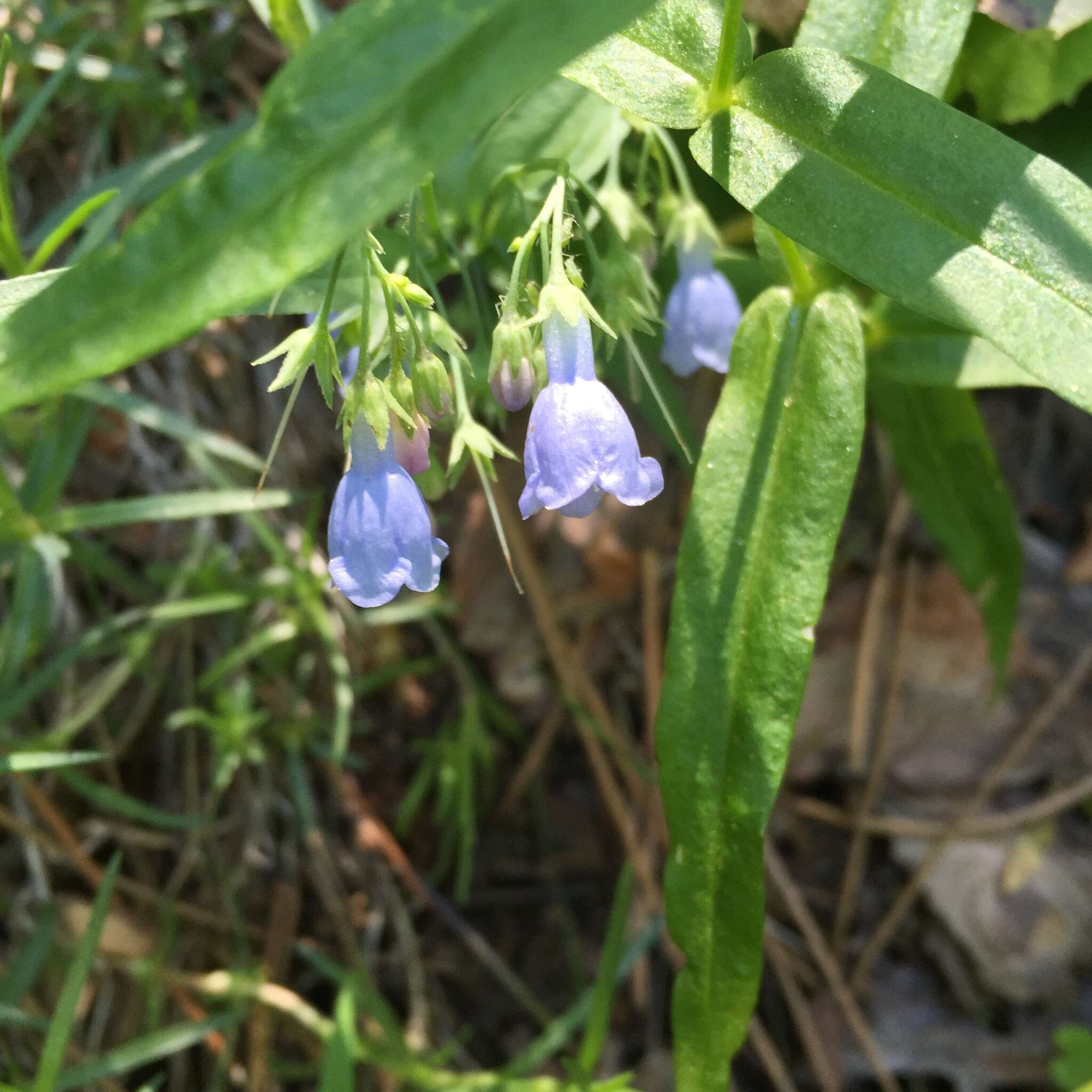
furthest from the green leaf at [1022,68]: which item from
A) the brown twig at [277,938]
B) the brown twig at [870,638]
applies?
the brown twig at [277,938]

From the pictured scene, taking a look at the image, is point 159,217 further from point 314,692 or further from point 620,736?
point 620,736

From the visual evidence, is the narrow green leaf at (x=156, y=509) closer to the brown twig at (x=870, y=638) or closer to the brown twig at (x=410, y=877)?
the brown twig at (x=410, y=877)

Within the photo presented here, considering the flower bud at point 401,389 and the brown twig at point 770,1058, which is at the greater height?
the flower bud at point 401,389

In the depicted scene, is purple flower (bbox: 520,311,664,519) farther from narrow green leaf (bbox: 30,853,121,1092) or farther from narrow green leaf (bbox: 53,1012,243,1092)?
narrow green leaf (bbox: 53,1012,243,1092)

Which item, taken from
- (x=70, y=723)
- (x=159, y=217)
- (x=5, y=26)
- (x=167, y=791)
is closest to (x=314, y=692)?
(x=167, y=791)

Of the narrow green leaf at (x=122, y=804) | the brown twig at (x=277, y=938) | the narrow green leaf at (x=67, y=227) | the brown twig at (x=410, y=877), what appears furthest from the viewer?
the brown twig at (x=410, y=877)

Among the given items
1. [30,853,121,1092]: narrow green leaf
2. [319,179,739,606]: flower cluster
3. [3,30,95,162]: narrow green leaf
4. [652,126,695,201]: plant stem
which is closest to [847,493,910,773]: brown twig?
[652,126,695,201]: plant stem
